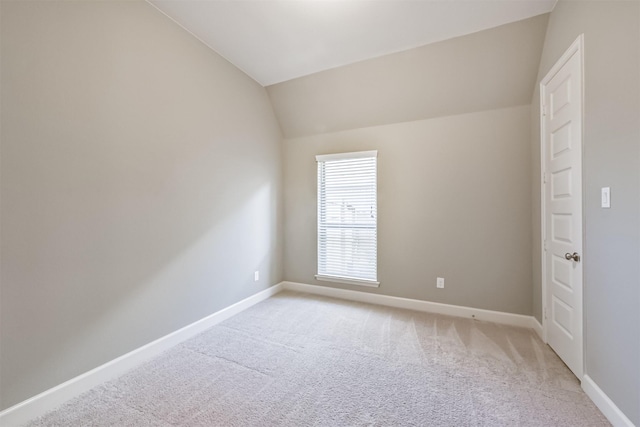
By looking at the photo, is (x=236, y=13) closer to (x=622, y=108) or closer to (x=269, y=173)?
(x=269, y=173)

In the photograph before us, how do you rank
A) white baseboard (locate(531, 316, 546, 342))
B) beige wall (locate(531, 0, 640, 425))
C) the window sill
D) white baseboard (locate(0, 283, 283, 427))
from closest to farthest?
beige wall (locate(531, 0, 640, 425)) < white baseboard (locate(0, 283, 283, 427)) < white baseboard (locate(531, 316, 546, 342)) < the window sill

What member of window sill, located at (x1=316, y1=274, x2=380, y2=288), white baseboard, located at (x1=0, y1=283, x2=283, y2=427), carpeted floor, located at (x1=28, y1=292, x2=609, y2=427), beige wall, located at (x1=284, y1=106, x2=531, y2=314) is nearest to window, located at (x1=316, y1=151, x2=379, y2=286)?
window sill, located at (x1=316, y1=274, x2=380, y2=288)

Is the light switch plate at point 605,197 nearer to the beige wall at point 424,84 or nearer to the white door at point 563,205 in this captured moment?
the white door at point 563,205

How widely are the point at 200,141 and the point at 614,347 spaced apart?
3486 millimetres

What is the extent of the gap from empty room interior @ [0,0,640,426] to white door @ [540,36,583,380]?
0.02 metres

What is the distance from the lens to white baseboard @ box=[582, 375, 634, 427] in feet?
4.52

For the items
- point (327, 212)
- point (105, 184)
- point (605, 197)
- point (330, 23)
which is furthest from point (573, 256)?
point (105, 184)

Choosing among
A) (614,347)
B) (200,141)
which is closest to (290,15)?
(200,141)

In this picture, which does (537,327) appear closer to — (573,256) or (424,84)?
(573,256)

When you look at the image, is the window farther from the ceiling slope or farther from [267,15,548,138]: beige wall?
the ceiling slope

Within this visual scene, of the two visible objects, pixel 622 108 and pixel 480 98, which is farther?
pixel 480 98

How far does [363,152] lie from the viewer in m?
3.43

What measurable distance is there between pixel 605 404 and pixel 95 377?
3323mm

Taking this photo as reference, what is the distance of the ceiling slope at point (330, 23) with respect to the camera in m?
2.09
